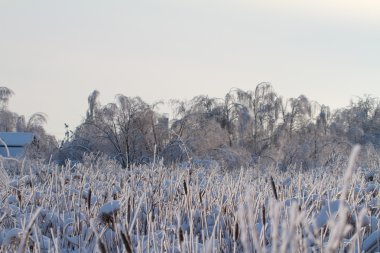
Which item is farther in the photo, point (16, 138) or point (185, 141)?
point (16, 138)

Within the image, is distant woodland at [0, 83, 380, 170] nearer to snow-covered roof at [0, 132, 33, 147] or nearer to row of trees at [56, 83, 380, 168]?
row of trees at [56, 83, 380, 168]

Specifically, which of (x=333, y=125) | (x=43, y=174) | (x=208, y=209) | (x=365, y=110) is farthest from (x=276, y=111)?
(x=208, y=209)

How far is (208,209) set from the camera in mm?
4613

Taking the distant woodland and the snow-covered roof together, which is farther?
the snow-covered roof

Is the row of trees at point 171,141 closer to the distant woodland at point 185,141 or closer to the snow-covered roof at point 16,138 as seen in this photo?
the distant woodland at point 185,141

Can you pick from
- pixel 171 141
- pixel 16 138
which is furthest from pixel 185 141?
pixel 16 138

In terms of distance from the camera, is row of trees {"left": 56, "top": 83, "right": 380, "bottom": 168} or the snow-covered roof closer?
row of trees {"left": 56, "top": 83, "right": 380, "bottom": 168}

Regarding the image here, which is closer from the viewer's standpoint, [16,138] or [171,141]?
[171,141]

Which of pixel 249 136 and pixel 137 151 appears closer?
pixel 137 151

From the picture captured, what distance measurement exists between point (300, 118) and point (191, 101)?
1121 cm

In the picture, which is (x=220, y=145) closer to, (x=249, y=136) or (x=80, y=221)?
(x=249, y=136)

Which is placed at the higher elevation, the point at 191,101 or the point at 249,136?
the point at 191,101

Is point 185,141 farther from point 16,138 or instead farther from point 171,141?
point 16,138

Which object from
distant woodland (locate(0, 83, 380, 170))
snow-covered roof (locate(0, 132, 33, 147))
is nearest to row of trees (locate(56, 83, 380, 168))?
distant woodland (locate(0, 83, 380, 170))
